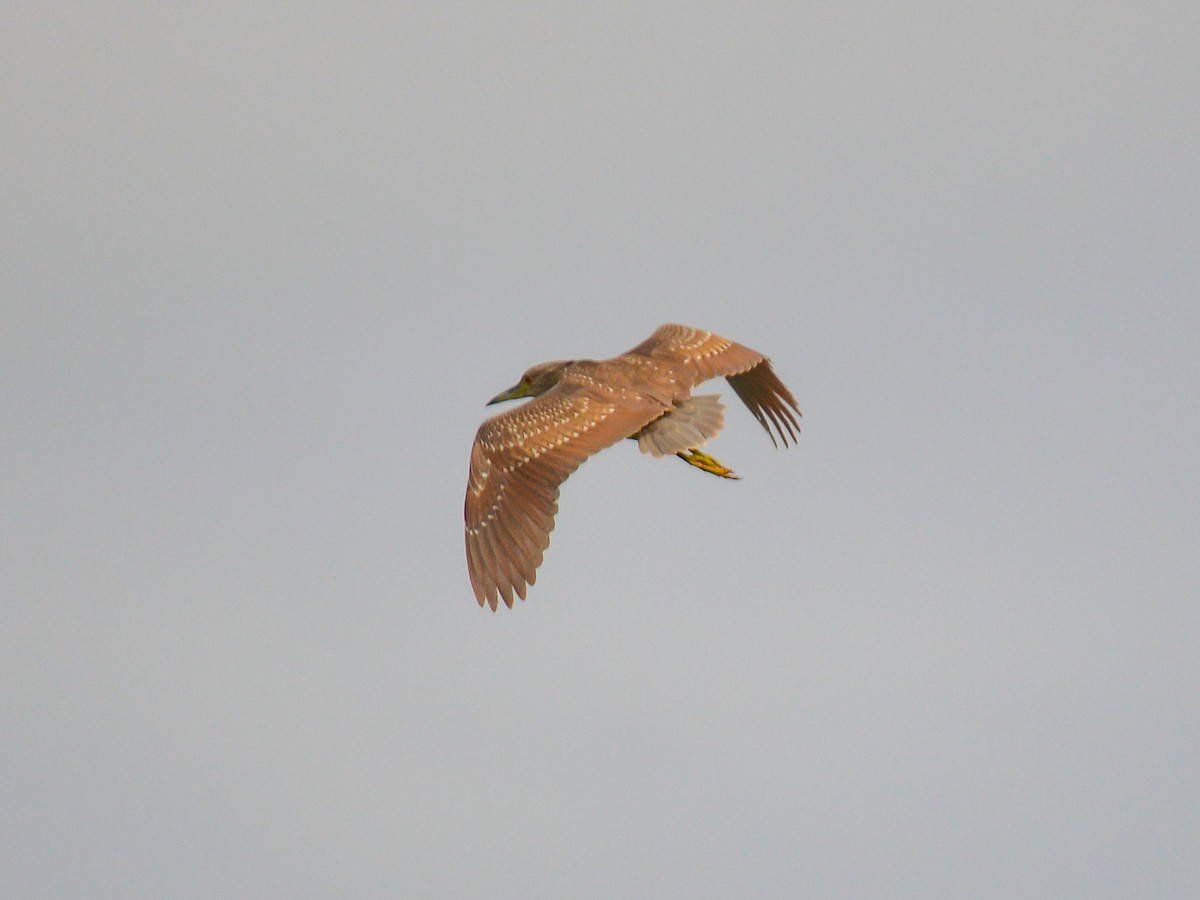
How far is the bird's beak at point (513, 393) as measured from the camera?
23922 millimetres

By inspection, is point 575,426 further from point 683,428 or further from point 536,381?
point 536,381

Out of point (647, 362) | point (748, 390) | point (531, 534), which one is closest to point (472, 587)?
point (531, 534)

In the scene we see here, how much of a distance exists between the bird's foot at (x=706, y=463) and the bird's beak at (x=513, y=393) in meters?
1.98

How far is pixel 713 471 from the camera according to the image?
2350cm

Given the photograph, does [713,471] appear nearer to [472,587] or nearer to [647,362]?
[647,362]

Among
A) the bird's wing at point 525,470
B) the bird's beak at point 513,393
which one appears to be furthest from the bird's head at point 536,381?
the bird's wing at point 525,470

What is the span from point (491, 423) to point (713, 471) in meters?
3.35

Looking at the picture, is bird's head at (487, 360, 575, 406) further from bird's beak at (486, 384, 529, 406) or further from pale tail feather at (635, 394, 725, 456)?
pale tail feather at (635, 394, 725, 456)

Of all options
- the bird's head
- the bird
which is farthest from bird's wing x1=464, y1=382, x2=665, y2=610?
the bird's head

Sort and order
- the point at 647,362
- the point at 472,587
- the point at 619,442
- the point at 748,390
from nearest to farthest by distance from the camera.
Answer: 1. the point at 472,587
2. the point at 619,442
3. the point at 647,362
4. the point at 748,390

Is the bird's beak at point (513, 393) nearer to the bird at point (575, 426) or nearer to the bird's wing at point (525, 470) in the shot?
the bird at point (575, 426)

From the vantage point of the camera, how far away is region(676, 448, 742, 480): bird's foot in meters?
23.3

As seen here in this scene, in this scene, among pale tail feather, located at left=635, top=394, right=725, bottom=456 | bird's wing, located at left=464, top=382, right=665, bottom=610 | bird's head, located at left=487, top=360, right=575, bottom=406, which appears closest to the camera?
bird's wing, located at left=464, top=382, right=665, bottom=610

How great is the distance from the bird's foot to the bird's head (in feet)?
5.15
